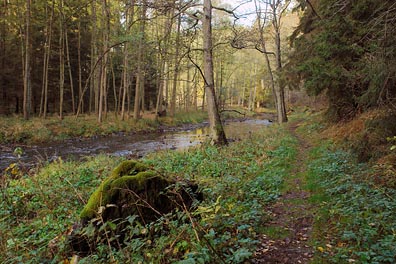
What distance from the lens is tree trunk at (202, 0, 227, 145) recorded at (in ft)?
37.0

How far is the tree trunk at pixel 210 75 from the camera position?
37.0 feet

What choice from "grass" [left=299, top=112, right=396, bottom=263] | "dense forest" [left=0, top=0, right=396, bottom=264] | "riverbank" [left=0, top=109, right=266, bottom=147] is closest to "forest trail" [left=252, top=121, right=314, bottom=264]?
"dense forest" [left=0, top=0, right=396, bottom=264]

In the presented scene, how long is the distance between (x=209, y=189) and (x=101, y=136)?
56.4 feet

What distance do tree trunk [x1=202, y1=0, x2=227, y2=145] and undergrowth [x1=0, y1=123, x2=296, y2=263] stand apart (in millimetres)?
1652

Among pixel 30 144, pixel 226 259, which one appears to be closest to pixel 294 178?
pixel 226 259

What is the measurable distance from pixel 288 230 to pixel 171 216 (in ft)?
5.93

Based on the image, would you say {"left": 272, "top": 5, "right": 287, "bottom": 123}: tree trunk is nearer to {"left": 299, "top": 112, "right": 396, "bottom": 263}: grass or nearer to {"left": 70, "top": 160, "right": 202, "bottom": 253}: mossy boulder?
{"left": 299, "top": 112, "right": 396, "bottom": 263}: grass

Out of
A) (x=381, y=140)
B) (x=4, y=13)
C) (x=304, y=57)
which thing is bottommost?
(x=381, y=140)

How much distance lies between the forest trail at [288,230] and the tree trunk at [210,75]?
5.74m

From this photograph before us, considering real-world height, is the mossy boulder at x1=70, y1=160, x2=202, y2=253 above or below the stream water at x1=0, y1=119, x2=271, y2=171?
above

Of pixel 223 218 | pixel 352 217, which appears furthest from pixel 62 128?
pixel 352 217

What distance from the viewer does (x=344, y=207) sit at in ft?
14.9

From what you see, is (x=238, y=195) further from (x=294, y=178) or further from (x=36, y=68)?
(x=36, y=68)

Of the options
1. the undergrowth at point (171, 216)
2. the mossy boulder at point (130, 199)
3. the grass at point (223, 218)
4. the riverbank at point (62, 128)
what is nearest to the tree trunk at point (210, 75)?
the riverbank at point (62, 128)
